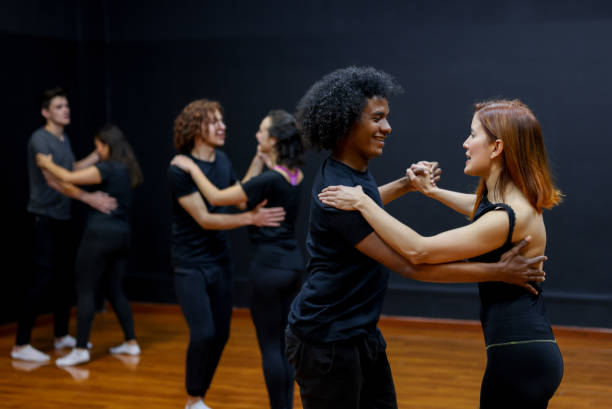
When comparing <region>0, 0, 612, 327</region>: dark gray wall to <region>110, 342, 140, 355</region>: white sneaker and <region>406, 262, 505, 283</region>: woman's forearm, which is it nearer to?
<region>110, 342, 140, 355</region>: white sneaker

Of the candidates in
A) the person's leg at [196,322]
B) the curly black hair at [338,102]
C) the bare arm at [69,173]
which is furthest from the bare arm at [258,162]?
the curly black hair at [338,102]

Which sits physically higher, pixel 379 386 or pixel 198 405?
pixel 379 386

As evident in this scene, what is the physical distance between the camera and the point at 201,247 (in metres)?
3.88

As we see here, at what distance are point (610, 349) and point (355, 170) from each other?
144 inches

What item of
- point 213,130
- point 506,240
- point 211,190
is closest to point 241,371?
point 211,190

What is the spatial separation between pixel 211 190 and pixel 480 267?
1.88 metres

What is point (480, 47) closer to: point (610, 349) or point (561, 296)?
point (561, 296)

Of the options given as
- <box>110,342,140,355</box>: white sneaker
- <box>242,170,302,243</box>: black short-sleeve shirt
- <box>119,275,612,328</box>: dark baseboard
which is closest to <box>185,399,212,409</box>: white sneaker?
<box>242,170,302,243</box>: black short-sleeve shirt

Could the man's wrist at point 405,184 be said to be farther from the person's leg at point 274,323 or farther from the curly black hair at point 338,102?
the person's leg at point 274,323

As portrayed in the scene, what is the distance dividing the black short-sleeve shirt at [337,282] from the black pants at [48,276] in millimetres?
3317

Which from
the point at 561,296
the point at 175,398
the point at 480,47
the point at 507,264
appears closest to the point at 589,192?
the point at 561,296

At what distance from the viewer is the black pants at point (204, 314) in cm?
379

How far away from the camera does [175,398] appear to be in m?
4.29

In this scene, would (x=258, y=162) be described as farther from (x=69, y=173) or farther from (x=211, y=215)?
(x=69, y=173)
